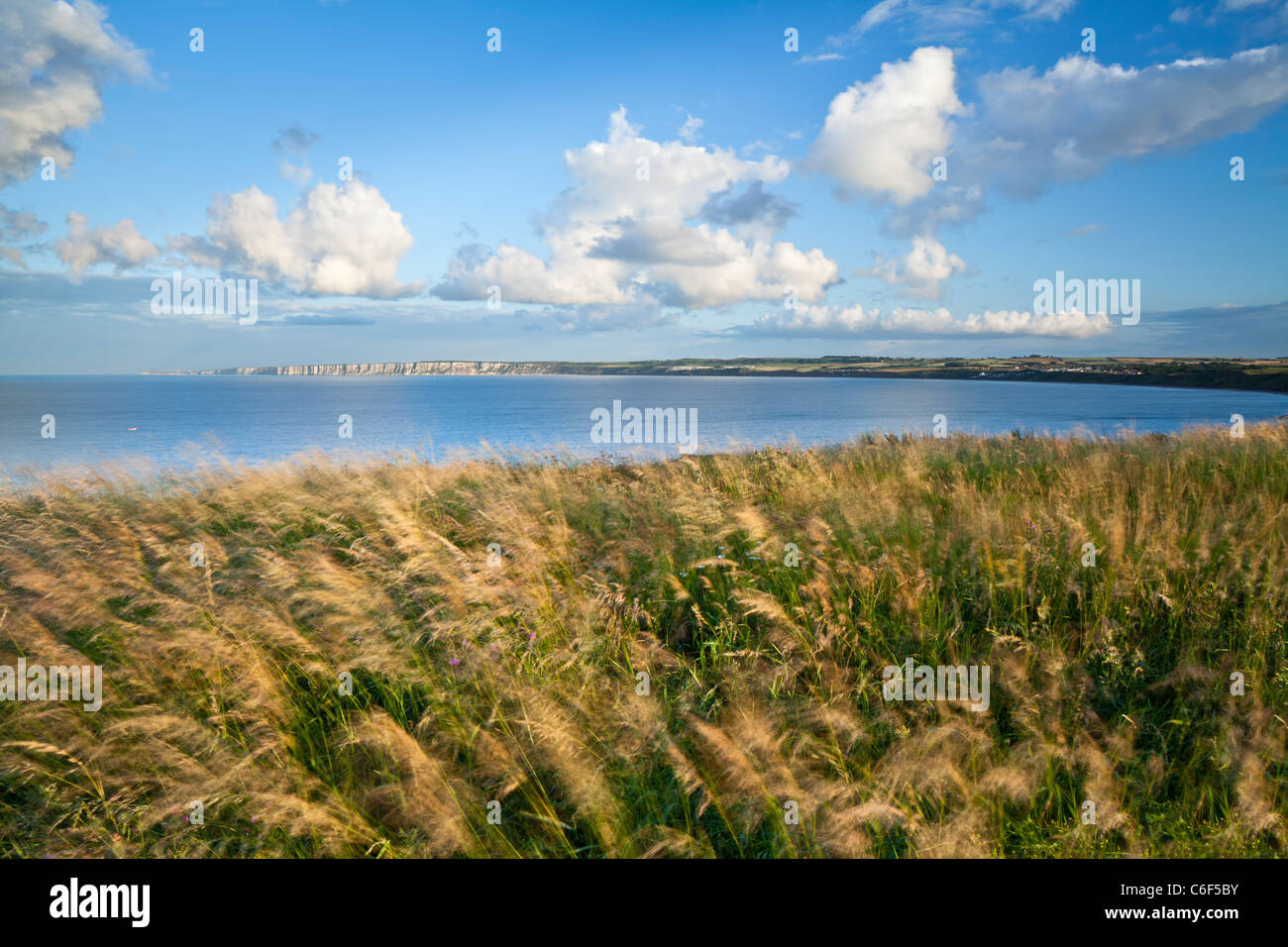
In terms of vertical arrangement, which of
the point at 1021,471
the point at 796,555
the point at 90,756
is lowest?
the point at 90,756

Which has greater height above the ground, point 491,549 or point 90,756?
point 491,549

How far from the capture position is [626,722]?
12.8 feet

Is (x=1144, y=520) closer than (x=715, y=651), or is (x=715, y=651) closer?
(x=715, y=651)

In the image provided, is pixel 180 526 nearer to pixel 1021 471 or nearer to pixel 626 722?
pixel 626 722

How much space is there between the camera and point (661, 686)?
4508mm

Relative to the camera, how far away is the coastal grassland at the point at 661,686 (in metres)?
3.33

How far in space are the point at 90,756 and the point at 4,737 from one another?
82 centimetres

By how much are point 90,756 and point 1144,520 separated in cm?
877

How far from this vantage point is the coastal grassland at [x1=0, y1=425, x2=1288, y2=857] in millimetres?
Result: 3332

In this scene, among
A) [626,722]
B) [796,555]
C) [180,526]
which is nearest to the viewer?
[626,722]

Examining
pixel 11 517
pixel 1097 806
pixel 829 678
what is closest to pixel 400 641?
pixel 829 678
